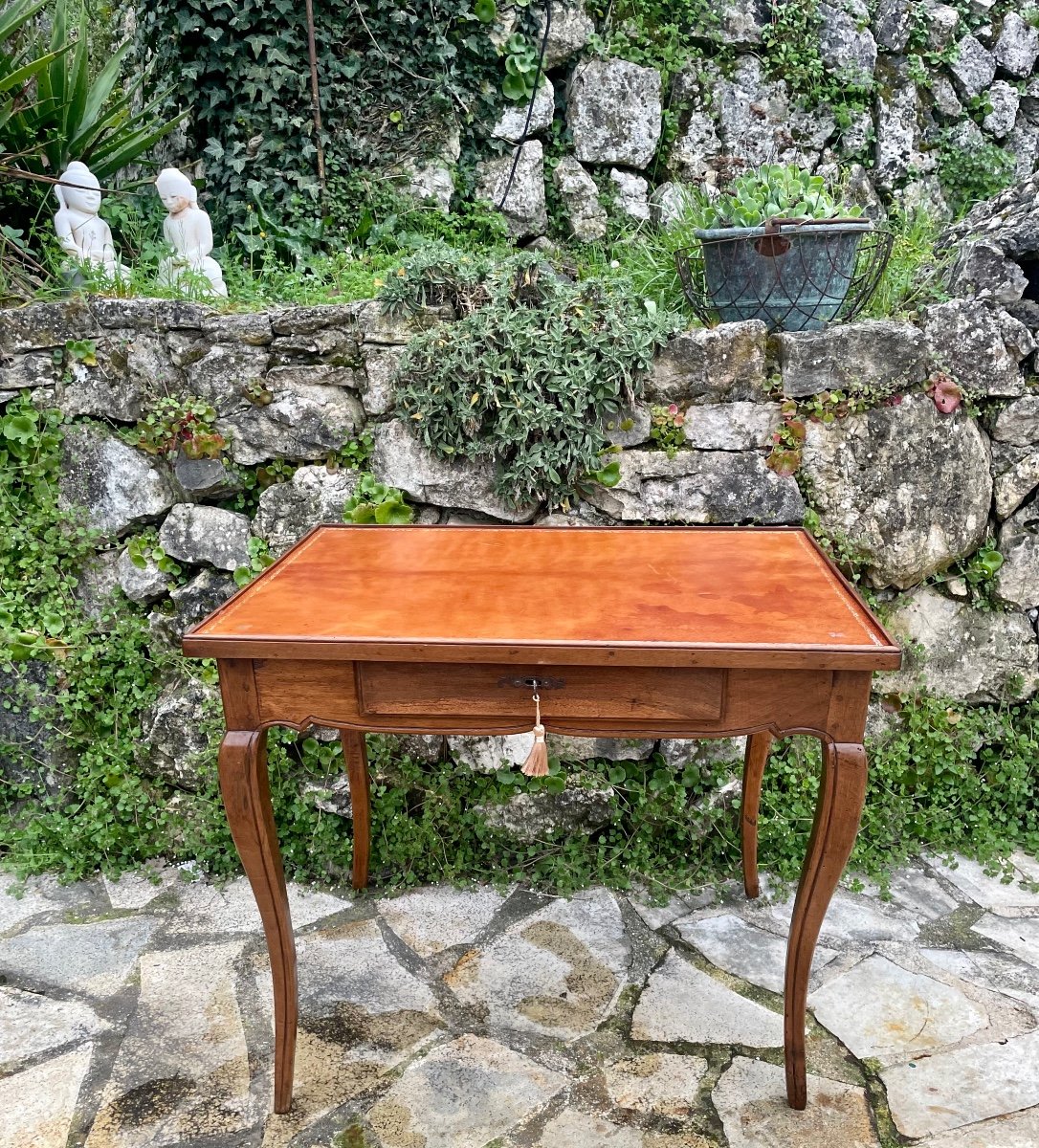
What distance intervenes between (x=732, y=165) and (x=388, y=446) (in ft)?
6.78

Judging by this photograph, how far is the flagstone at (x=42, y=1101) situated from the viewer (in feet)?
6.14

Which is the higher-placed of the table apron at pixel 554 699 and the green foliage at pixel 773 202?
Result: the green foliage at pixel 773 202

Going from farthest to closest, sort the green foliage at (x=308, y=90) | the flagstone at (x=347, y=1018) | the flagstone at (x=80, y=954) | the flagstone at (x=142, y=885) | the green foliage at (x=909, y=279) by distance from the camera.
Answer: the green foliage at (x=308, y=90)
the green foliage at (x=909, y=279)
the flagstone at (x=142, y=885)
the flagstone at (x=80, y=954)
the flagstone at (x=347, y=1018)

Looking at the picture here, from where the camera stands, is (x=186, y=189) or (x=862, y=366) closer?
(x=862, y=366)

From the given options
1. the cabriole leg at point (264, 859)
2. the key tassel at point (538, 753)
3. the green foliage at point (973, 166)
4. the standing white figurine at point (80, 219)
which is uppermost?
the green foliage at point (973, 166)

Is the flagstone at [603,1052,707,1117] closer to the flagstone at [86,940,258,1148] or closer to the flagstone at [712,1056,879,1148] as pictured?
the flagstone at [712,1056,879,1148]

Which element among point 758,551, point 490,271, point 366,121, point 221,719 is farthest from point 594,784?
point 366,121

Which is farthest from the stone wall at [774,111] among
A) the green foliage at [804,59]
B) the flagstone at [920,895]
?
the flagstone at [920,895]

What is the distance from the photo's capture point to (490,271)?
113 inches

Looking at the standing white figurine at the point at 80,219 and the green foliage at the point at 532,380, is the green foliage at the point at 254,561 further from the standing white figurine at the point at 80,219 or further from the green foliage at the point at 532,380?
the standing white figurine at the point at 80,219

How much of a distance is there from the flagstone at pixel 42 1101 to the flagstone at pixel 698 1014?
4.38ft

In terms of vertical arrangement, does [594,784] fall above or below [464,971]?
above

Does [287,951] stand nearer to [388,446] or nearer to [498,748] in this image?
[498,748]

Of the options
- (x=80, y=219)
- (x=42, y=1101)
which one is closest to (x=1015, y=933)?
(x=42, y=1101)
